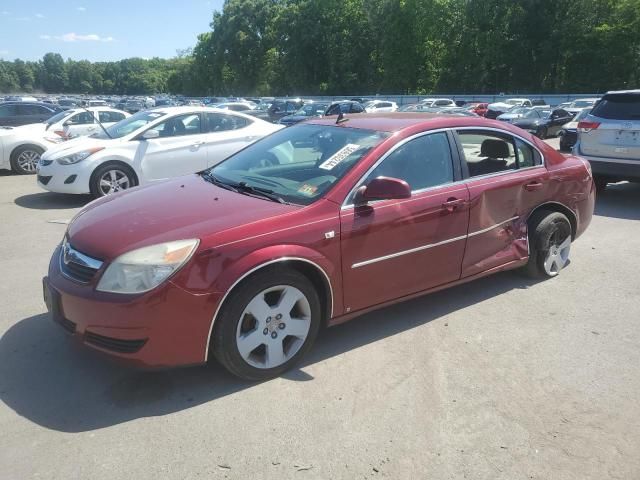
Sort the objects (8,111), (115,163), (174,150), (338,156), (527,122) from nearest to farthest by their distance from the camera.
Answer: (338,156) < (115,163) < (174,150) < (8,111) < (527,122)

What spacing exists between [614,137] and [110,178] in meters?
7.89

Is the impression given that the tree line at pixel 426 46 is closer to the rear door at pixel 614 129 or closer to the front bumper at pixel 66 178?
the rear door at pixel 614 129

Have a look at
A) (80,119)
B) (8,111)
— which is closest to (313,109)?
(80,119)

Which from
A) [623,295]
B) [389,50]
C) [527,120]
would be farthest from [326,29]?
[623,295]

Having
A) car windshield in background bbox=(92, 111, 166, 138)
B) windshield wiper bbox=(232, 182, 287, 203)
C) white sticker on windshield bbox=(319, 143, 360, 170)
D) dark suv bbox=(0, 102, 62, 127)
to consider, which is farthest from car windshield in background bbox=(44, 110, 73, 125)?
white sticker on windshield bbox=(319, 143, 360, 170)

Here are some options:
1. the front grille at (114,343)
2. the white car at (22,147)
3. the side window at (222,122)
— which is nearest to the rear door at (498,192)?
the front grille at (114,343)

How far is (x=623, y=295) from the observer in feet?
15.5

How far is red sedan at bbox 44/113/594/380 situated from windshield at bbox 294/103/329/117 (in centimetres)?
2270

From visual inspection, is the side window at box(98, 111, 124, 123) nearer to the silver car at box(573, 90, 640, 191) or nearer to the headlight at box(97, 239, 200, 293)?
the silver car at box(573, 90, 640, 191)

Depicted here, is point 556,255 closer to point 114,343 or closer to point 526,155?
point 526,155

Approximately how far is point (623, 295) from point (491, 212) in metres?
1.55

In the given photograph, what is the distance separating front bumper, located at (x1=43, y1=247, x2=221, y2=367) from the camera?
288 cm

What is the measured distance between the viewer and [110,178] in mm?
8336

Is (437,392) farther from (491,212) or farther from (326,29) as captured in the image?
(326,29)
